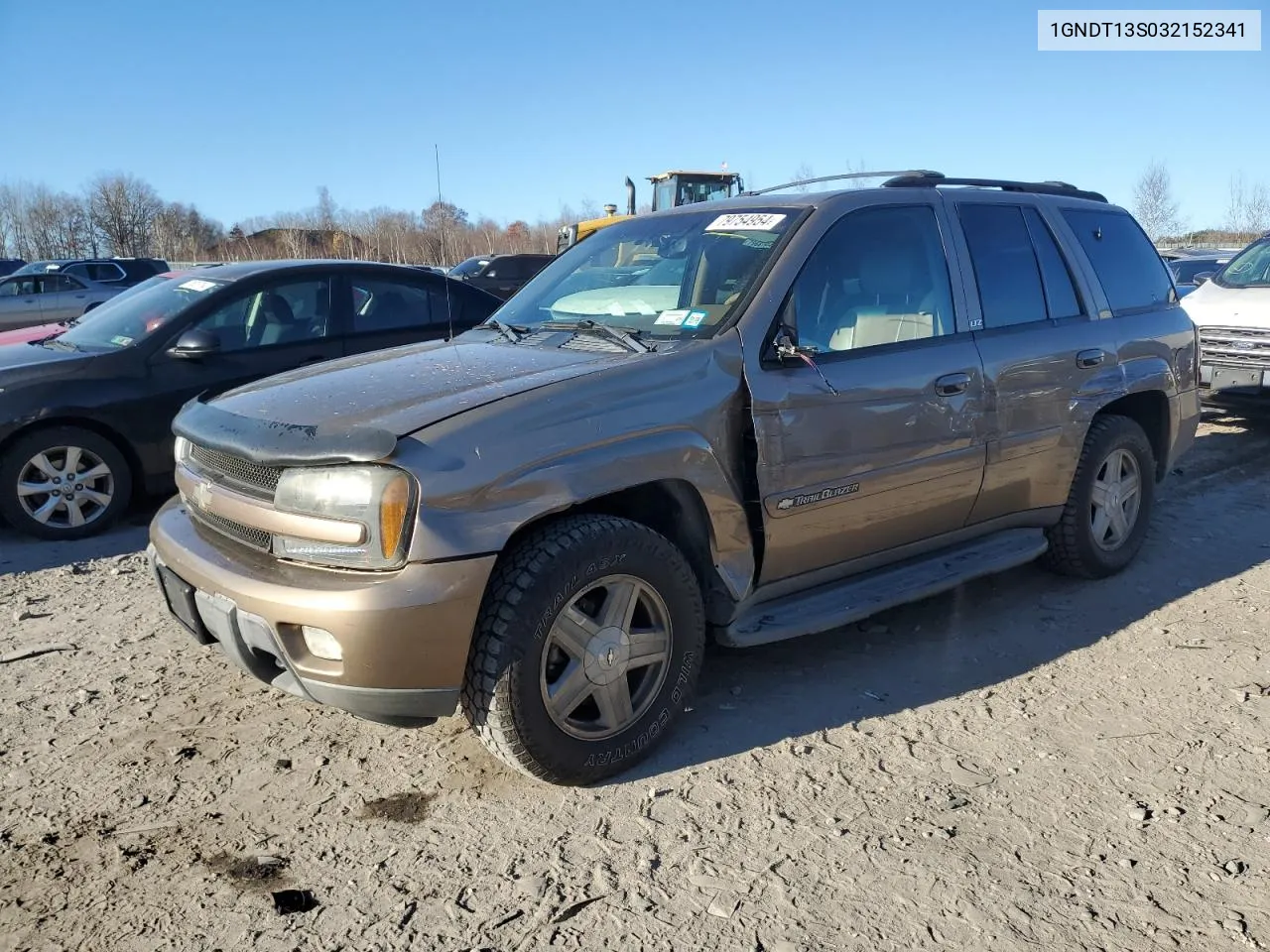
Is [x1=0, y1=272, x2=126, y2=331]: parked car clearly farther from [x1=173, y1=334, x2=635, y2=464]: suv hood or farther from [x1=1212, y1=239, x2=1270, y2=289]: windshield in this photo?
[x1=1212, y1=239, x2=1270, y2=289]: windshield

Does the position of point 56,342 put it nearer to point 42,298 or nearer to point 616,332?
point 616,332

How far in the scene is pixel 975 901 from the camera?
247cm

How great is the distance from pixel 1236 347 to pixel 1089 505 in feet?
15.1

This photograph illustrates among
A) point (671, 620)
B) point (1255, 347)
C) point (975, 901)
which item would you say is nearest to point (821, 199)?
point (671, 620)

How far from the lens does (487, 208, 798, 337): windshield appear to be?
3529 mm

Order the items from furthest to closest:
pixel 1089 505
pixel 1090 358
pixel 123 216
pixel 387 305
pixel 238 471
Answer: pixel 123 216 → pixel 387 305 → pixel 1089 505 → pixel 1090 358 → pixel 238 471

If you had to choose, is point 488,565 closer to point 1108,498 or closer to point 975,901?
point 975,901

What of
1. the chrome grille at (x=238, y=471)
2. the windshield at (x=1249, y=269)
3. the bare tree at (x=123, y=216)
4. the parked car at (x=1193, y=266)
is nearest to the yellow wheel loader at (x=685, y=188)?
the parked car at (x=1193, y=266)

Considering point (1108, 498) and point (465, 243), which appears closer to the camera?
point (1108, 498)

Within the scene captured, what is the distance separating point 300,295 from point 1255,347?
24.4 feet

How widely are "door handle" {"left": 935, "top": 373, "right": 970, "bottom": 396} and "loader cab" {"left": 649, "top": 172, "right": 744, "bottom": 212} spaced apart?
16.4 m

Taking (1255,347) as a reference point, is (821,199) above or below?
above

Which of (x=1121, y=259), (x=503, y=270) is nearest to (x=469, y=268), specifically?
(x=503, y=270)

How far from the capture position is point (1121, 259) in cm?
495
